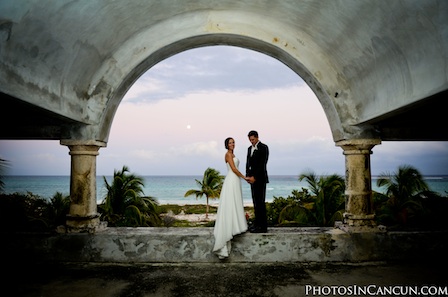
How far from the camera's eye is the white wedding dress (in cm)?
433

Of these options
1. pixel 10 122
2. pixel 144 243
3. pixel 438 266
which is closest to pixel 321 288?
pixel 438 266

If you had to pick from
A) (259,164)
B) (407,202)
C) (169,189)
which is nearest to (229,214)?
(259,164)

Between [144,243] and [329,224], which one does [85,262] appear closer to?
[144,243]

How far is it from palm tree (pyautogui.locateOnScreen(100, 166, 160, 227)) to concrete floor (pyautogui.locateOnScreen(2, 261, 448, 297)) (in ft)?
11.2

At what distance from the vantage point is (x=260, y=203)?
15.4 feet

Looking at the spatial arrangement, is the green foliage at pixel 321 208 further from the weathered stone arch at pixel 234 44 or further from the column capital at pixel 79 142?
the column capital at pixel 79 142

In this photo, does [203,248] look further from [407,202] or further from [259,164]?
[407,202]

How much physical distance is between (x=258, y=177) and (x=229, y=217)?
30.4 inches

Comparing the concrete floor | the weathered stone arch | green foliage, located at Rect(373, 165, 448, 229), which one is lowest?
the concrete floor

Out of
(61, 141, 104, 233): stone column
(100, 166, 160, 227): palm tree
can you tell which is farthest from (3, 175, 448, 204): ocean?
(61, 141, 104, 233): stone column

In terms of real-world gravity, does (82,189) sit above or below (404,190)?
above

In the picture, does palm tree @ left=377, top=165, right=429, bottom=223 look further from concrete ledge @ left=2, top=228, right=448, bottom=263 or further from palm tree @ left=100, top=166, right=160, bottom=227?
palm tree @ left=100, top=166, right=160, bottom=227

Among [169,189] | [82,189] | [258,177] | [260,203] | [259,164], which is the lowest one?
[169,189]

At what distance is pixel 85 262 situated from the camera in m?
4.46
